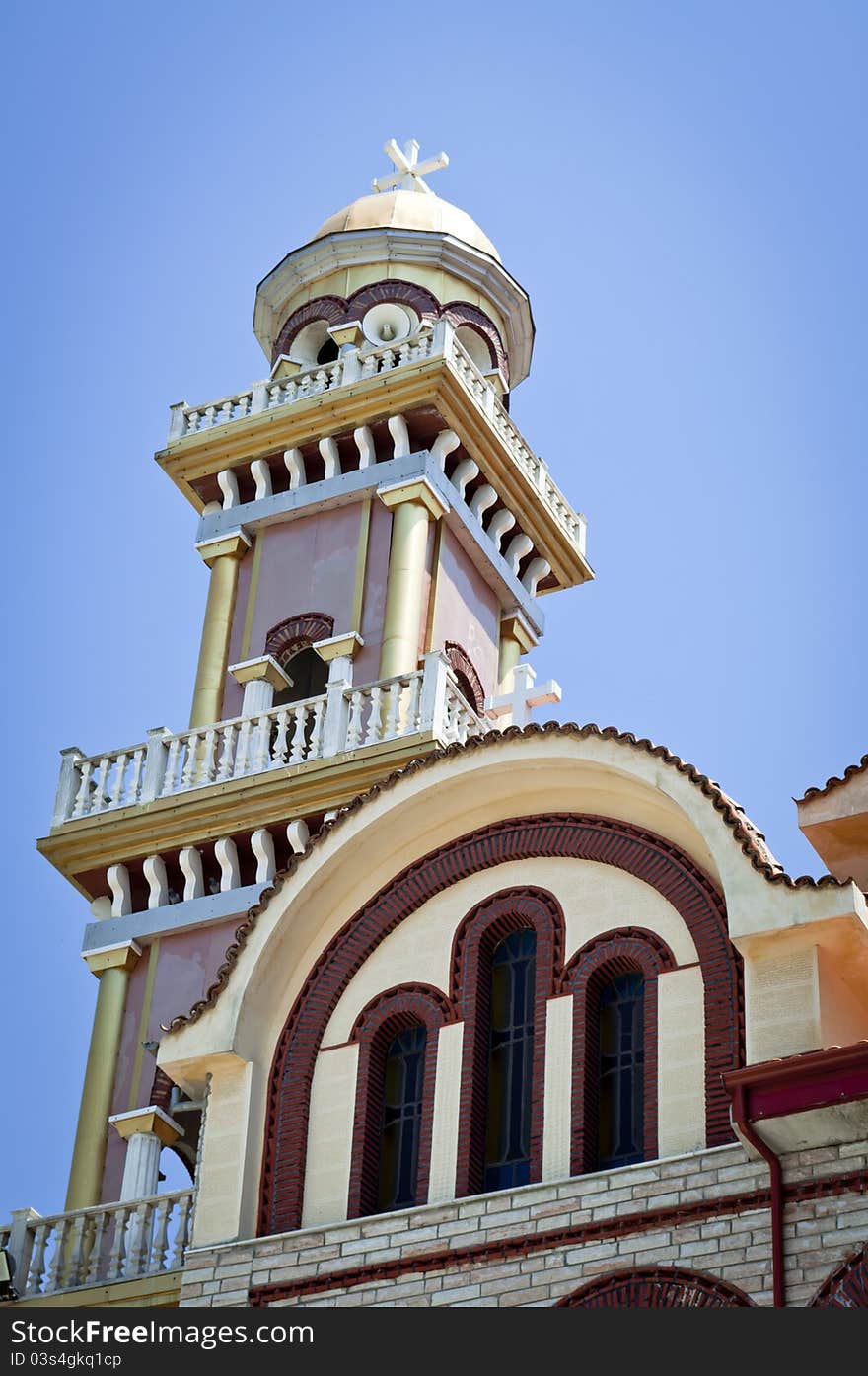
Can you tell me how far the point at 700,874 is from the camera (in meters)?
21.8

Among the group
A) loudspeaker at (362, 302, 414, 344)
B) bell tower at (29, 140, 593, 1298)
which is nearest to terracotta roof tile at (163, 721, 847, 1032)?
bell tower at (29, 140, 593, 1298)

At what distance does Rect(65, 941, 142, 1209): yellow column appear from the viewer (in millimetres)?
31266

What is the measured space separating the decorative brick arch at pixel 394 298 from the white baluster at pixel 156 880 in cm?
1002

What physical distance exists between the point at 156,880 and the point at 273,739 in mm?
2276

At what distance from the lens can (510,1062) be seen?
22250 millimetres

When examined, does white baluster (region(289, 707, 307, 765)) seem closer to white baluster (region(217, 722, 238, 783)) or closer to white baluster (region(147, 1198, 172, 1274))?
white baluster (region(217, 722, 238, 783))

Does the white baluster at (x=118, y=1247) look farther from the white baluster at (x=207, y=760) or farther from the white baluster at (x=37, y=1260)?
the white baluster at (x=207, y=760)

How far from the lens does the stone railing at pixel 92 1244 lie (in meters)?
26.7

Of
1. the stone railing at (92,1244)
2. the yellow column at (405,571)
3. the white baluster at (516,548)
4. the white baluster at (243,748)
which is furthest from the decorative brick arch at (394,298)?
the stone railing at (92,1244)

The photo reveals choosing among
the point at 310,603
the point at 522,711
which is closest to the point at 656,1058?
the point at 522,711

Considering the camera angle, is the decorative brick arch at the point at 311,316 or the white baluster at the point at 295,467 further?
the decorative brick arch at the point at 311,316

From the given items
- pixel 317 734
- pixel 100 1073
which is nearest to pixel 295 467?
pixel 317 734

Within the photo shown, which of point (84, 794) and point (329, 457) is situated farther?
point (329, 457)

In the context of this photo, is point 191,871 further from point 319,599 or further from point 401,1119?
point 401,1119
